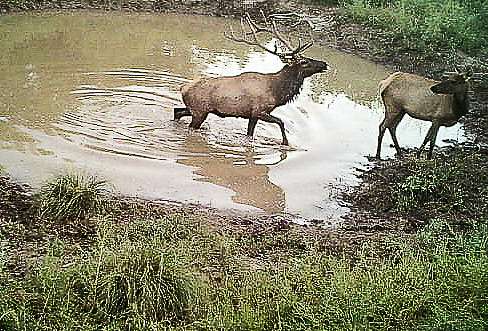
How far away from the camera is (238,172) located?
964 centimetres

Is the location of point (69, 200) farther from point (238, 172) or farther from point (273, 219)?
point (238, 172)

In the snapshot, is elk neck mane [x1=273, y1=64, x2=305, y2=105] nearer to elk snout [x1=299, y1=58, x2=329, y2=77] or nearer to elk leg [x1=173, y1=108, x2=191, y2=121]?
elk snout [x1=299, y1=58, x2=329, y2=77]

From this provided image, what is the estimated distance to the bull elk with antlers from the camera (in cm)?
1055

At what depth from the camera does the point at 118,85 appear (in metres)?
12.5

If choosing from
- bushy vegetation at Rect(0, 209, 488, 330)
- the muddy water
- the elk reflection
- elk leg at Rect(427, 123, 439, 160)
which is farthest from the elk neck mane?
bushy vegetation at Rect(0, 209, 488, 330)

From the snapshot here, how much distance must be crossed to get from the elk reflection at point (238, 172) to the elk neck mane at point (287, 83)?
94 cm

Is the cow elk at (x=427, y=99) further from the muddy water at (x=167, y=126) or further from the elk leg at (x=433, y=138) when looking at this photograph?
the muddy water at (x=167, y=126)

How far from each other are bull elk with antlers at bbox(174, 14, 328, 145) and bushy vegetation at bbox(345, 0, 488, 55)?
506 cm

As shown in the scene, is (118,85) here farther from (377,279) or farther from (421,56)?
(377,279)

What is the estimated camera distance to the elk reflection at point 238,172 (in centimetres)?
906

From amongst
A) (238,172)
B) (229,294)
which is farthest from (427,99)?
(229,294)

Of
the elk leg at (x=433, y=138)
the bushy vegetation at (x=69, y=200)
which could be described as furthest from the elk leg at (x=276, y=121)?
the bushy vegetation at (x=69, y=200)

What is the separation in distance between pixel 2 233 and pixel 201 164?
345 cm

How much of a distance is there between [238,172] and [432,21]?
26.5ft
